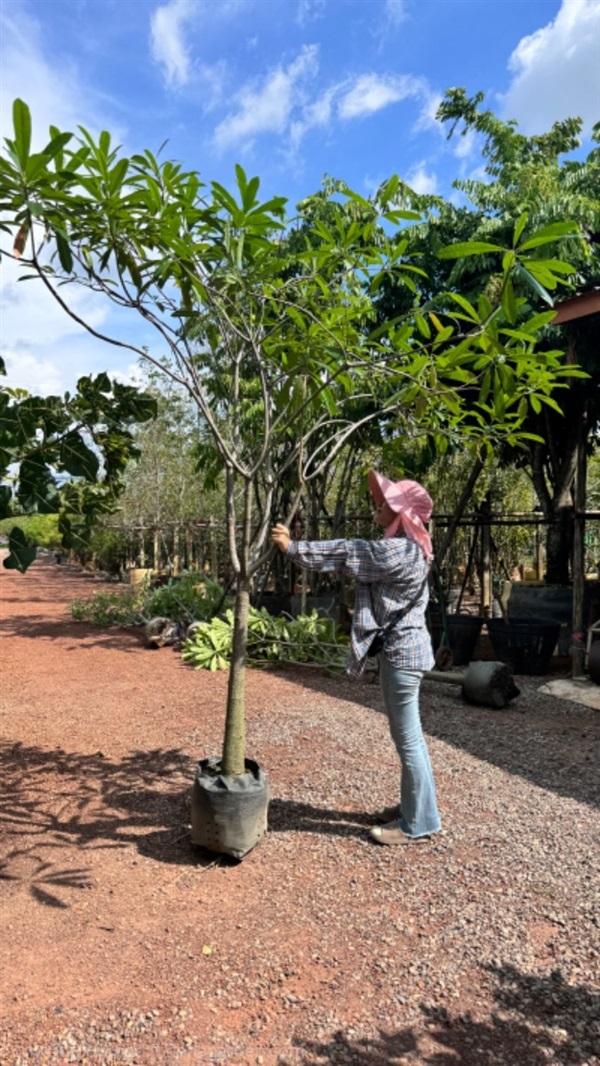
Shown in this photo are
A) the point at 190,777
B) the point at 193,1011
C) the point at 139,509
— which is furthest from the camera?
the point at 139,509

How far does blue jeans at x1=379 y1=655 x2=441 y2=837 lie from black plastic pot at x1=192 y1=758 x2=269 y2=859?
617 mm

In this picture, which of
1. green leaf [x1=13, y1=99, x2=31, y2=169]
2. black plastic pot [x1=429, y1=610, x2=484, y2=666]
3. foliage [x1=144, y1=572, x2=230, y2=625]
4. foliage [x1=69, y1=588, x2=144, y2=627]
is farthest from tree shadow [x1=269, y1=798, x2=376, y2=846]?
foliage [x1=69, y1=588, x2=144, y2=627]

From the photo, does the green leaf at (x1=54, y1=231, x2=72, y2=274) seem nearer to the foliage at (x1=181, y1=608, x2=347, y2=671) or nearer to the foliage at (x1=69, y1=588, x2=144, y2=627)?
the foliage at (x1=181, y1=608, x2=347, y2=671)

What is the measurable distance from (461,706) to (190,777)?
270 cm

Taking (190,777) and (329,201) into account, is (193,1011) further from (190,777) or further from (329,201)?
(329,201)

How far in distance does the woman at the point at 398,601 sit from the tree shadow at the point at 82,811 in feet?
3.22

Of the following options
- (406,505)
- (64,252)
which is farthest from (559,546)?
(64,252)

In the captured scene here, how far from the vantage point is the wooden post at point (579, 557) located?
668 cm

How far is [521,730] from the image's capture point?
515cm

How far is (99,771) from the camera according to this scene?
408 cm

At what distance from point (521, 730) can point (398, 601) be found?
273cm

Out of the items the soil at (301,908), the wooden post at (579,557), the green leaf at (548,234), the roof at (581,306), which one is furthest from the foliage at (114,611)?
the green leaf at (548,234)

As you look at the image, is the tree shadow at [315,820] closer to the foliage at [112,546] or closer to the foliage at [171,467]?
the foliage at [171,467]

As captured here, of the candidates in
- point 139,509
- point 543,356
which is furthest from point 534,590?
point 139,509
